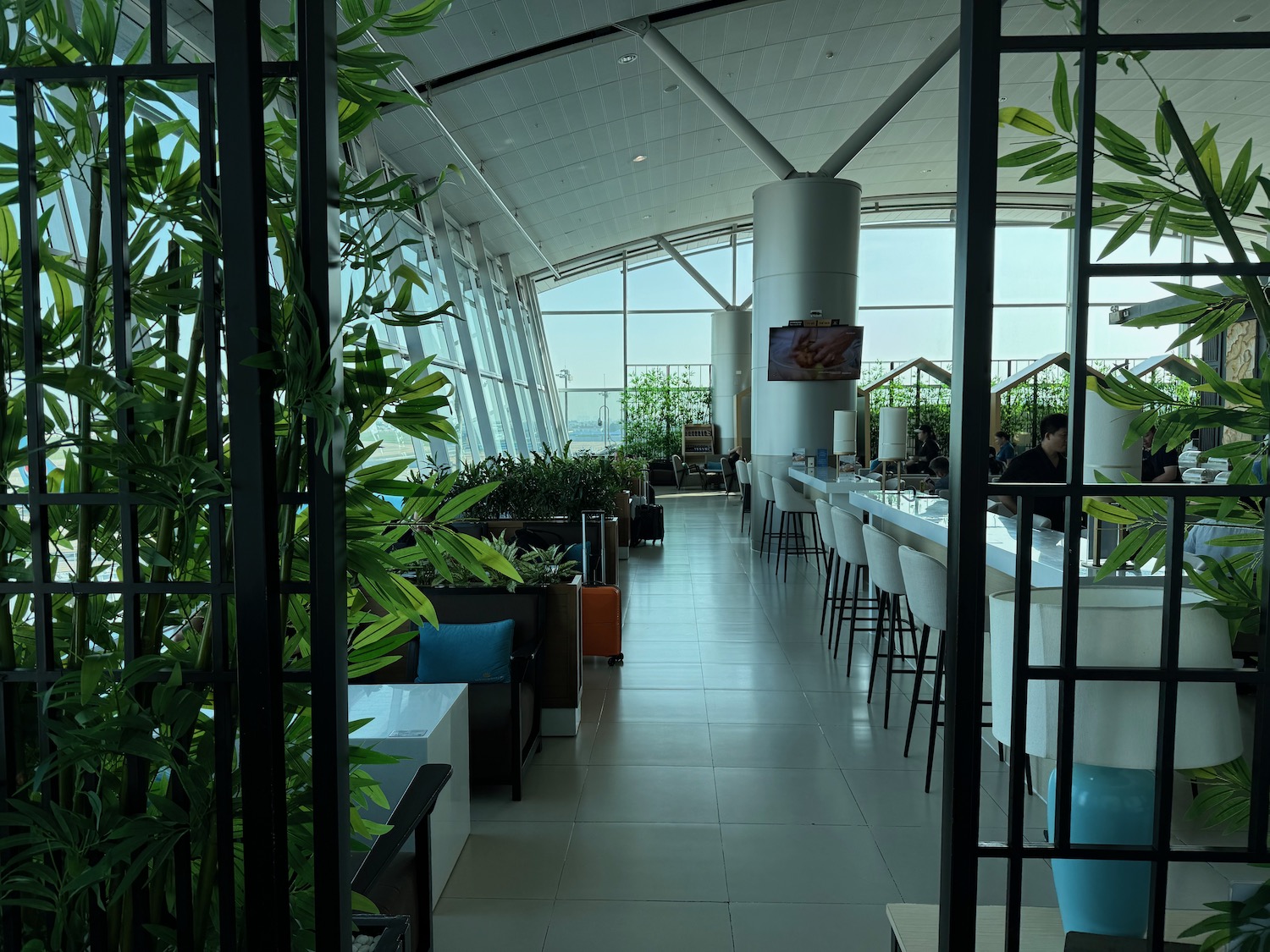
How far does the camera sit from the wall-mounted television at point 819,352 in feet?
32.2

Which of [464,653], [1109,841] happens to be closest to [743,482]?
[464,653]

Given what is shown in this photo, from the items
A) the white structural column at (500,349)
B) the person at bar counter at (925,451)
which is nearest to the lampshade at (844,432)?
the person at bar counter at (925,451)

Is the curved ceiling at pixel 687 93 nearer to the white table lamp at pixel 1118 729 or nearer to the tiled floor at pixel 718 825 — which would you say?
the tiled floor at pixel 718 825

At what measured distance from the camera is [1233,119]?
14453 millimetres

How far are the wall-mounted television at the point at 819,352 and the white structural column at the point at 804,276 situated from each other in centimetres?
18

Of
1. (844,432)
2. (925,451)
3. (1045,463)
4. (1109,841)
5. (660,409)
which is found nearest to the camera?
(1109,841)

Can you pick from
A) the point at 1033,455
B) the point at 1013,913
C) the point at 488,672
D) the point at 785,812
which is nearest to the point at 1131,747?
the point at 1013,913

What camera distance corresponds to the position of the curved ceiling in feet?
30.0

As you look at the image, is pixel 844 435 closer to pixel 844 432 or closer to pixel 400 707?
pixel 844 432

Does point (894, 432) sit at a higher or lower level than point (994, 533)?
higher

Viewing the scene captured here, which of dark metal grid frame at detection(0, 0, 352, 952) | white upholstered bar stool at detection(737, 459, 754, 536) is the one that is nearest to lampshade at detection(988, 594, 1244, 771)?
dark metal grid frame at detection(0, 0, 352, 952)

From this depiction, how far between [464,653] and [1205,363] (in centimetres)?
299

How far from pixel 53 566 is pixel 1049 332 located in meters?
21.3

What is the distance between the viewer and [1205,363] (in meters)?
1.38
